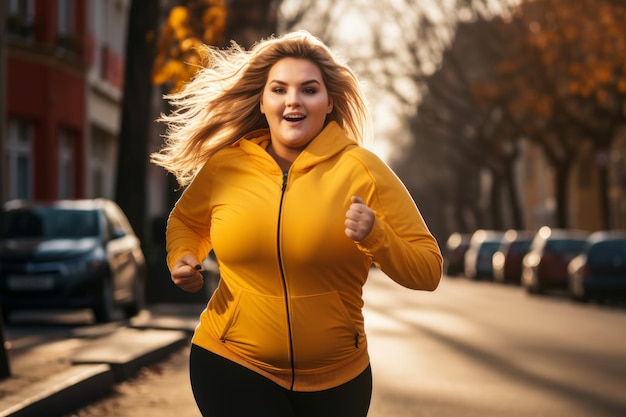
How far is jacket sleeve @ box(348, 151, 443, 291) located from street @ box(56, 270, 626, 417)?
563 cm

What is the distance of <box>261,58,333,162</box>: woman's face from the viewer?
180 inches

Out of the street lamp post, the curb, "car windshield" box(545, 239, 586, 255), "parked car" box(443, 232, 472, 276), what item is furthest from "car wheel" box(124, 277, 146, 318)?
"parked car" box(443, 232, 472, 276)

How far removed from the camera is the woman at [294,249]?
14.4ft

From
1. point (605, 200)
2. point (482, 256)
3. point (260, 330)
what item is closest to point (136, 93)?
point (260, 330)

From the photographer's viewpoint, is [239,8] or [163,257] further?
[239,8]

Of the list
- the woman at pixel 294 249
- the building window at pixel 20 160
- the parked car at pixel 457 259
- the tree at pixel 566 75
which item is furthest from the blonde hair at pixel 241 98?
the parked car at pixel 457 259

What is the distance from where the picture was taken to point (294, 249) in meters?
4.37

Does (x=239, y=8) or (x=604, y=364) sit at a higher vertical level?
(x=239, y=8)

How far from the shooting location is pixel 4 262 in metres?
18.5

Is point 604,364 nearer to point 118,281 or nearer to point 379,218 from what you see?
point 118,281

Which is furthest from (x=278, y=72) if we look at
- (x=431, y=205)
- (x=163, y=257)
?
(x=431, y=205)

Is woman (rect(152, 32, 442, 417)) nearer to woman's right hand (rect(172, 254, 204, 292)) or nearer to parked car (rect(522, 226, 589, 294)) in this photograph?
woman's right hand (rect(172, 254, 204, 292))

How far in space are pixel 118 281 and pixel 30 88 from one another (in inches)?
509

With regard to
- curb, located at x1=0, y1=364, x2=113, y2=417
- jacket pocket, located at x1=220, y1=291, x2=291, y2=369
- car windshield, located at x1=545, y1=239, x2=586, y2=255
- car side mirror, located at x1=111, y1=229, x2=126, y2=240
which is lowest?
car windshield, located at x1=545, y1=239, x2=586, y2=255
